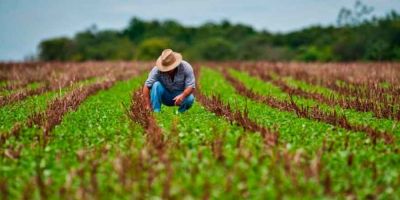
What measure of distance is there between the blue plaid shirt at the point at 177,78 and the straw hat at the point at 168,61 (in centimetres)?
26

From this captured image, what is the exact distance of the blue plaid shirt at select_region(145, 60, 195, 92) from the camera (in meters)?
11.2

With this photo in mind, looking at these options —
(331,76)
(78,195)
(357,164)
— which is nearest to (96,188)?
(78,195)

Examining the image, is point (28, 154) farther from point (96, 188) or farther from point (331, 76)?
point (331, 76)

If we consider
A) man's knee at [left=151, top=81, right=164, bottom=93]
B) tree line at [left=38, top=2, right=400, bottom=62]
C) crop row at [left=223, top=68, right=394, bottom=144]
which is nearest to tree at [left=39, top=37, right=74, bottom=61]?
tree line at [left=38, top=2, right=400, bottom=62]

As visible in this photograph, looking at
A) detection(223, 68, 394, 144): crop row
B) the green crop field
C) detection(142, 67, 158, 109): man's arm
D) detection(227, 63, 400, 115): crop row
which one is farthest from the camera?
detection(227, 63, 400, 115): crop row

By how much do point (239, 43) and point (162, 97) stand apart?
87.5 meters

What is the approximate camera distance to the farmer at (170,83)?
430 inches

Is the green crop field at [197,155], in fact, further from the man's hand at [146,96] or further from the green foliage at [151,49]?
the green foliage at [151,49]

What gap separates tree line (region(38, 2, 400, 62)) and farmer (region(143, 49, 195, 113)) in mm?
45625

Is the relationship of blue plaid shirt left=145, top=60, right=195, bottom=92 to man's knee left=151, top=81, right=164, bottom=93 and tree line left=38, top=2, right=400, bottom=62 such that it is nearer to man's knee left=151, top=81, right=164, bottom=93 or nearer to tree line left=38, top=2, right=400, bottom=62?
man's knee left=151, top=81, right=164, bottom=93

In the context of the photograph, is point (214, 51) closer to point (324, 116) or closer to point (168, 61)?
point (168, 61)

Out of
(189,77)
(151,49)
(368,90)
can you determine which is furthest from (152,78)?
(151,49)

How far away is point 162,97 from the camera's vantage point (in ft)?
38.8

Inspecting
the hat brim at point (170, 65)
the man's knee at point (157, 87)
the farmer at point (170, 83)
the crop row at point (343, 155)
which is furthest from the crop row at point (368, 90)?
the man's knee at point (157, 87)
